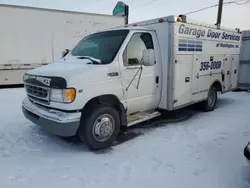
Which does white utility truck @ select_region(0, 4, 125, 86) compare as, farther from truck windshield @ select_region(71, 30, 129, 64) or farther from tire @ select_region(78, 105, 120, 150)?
tire @ select_region(78, 105, 120, 150)

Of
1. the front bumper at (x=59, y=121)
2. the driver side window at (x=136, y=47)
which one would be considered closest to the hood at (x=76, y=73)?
the driver side window at (x=136, y=47)

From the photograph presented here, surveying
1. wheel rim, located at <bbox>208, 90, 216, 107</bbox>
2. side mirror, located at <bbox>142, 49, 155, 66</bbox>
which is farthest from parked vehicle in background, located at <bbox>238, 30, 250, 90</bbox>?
side mirror, located at <bbox>142, 49, 155, 66</bbox>

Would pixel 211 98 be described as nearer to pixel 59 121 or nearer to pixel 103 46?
pixel 103 46

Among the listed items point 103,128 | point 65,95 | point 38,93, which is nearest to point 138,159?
point 103,128

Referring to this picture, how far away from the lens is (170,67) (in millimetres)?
5051

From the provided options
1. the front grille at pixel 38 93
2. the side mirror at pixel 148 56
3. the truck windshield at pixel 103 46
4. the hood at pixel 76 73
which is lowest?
the front grille at pixel 38 93

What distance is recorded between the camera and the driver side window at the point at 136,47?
4.41m

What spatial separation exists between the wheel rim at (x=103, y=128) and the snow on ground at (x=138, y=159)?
0.28m

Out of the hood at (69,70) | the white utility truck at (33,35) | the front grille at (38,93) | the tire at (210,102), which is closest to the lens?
the hood at (69,70)

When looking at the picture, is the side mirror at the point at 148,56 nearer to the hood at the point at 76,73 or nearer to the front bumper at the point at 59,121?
the hood at the point at 76,73

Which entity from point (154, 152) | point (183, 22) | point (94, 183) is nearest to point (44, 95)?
point (94, 183)

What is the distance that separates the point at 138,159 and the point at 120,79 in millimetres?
1502

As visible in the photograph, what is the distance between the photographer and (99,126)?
4.08 m

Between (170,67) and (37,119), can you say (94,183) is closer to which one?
(37,119)
